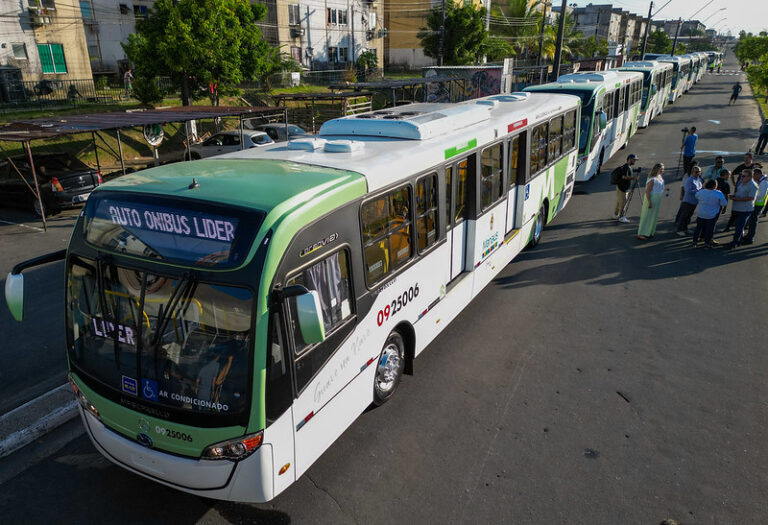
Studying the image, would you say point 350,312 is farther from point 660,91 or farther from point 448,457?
point 660,91

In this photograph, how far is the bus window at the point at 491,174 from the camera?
7.79 m

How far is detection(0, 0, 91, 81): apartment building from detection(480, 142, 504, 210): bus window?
29169mm

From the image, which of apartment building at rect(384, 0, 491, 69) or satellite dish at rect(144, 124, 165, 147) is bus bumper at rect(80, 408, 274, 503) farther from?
apartment building at rect(384, 0, 491, 69)

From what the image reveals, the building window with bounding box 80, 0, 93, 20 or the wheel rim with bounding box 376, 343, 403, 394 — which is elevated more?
the building window with bounding box 80, 0, 93, 20

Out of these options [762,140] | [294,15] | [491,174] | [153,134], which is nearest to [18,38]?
[153,134]

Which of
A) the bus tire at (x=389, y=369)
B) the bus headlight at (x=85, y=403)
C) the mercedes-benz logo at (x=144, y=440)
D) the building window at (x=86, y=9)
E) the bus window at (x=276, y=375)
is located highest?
the building window at (x=86, y=9)

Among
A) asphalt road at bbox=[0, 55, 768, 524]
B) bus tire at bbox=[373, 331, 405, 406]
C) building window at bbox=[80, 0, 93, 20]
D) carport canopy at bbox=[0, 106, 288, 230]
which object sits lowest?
asphalt road at bbox=[0, 55, 768, 524]

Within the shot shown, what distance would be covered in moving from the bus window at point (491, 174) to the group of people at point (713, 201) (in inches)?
185

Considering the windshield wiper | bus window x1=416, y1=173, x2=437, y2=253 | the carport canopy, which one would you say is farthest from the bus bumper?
the carport canopy

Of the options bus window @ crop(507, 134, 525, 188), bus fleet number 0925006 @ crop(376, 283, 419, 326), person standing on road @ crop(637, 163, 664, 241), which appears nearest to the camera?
bus fleet number 0925006 @ crop(376, 283, 419, 326)

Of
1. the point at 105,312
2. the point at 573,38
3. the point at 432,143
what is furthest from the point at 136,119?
the point at 573,38

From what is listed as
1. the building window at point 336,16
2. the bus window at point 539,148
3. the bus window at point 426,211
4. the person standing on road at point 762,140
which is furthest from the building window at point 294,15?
the bus window at point 426,211

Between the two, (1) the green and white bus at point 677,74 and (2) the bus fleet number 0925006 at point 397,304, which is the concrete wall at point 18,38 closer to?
(2) the bus fleet number 0925006 at point 397,304

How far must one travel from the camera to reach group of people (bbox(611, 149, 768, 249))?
10.5 m
